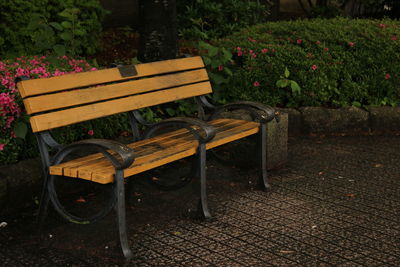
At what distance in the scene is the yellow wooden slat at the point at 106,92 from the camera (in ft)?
12.2

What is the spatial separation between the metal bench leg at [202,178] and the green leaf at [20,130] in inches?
48.6

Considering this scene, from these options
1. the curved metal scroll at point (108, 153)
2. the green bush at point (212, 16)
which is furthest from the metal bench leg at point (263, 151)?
the green bush at point (212, 16)

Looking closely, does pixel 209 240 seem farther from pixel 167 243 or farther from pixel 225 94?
pixel 225 94

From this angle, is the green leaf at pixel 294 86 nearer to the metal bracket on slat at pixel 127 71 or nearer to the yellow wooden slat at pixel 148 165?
the yellow wooden slat at pixel 148 165

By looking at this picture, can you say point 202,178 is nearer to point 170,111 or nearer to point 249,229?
point 249,229

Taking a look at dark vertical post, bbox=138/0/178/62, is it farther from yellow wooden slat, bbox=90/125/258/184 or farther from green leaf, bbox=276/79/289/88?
yellow wooden slat, bbox=90/125/258/184

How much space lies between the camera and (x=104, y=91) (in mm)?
4156

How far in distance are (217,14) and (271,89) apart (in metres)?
2.45

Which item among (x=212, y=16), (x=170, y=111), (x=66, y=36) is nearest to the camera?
(x=66, y=36)

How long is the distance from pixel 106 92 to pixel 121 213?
984 mm

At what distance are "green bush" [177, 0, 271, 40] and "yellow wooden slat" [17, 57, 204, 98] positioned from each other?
3.47 meters

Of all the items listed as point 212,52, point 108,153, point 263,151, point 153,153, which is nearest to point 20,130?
point 153,153

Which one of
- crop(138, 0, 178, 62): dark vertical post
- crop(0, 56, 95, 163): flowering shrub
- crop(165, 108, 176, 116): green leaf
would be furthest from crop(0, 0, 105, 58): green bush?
crop(0, 56, 95, 163): flowering shrub

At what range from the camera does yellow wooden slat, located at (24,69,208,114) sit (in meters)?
3.71
